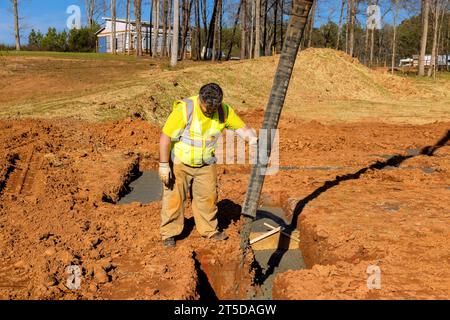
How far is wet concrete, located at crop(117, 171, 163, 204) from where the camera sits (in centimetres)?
750

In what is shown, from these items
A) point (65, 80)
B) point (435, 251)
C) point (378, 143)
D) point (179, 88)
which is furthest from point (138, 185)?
point (65, 80)

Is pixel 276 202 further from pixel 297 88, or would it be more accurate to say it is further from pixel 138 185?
pixel 297 88

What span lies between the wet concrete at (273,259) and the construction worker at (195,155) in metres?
0.69

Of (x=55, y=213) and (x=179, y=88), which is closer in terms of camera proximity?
(x=55, y=213)

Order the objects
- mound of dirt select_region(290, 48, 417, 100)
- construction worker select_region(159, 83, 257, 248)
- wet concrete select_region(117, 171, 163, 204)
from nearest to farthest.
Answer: construction worker select_region(159, 83, 257, 248) → wet concrete select_region(117, 171, 163, 204) → mound of dirt select_region(290, 48, 417, 100)

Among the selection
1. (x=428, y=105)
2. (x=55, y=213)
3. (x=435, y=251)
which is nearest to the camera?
(x=435, y=251)

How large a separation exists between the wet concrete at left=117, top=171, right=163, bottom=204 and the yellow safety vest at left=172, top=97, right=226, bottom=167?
107 inches

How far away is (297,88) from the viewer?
22.2m

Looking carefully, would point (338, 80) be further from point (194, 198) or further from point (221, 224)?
point (194, 198)

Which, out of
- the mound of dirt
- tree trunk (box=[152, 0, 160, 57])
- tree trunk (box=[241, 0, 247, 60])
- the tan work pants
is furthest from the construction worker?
tree trunk (box=[152, 0, 160, 57])

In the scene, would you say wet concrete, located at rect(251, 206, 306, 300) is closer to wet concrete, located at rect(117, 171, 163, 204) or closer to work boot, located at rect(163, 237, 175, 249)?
work boot, located at rect(163, 237, 175, 249)

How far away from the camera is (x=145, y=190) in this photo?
26.5 feet

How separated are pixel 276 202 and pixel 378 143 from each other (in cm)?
531

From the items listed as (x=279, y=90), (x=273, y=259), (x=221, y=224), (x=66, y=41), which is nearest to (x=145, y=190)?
(x=221, y=224)
